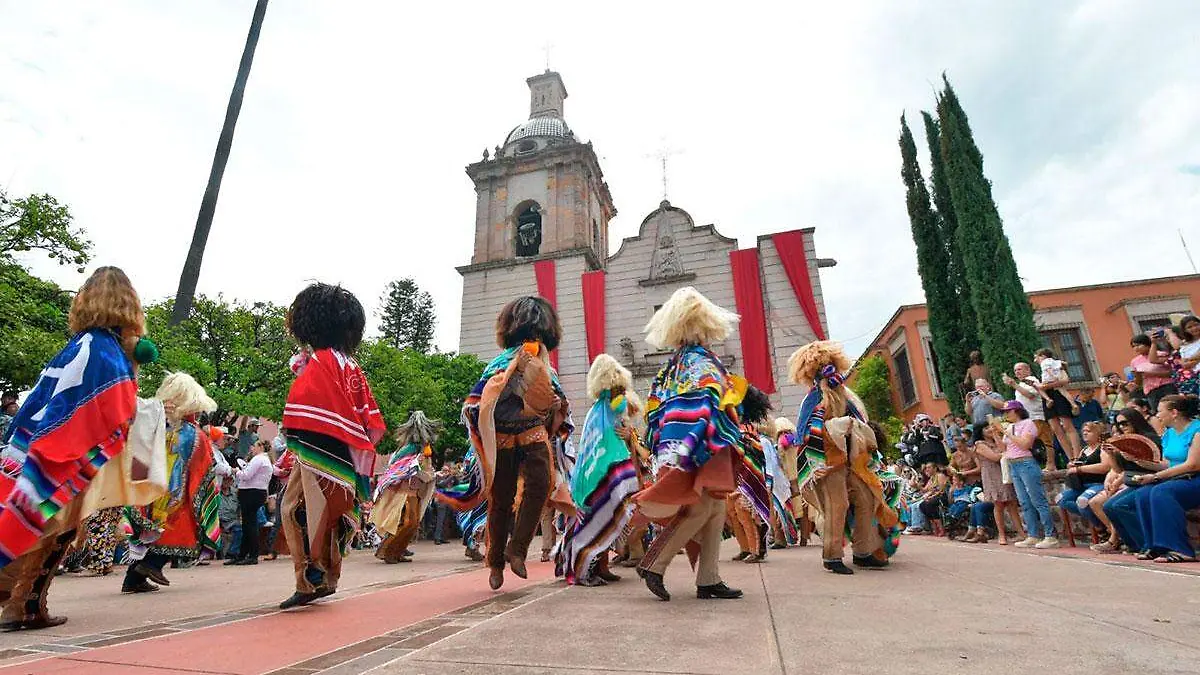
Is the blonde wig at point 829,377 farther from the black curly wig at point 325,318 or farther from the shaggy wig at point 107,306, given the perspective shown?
the shaggy wig at point 107,306

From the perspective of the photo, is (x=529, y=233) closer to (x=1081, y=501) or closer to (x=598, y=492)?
(x=1081, y=501)

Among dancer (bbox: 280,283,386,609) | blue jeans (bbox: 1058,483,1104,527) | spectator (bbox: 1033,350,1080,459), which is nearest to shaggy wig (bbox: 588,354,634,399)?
dancer (bbox: 280,283,386,609)

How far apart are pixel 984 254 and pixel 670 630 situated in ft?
59.3

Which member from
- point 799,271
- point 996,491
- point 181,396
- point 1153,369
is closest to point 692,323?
point 181,396

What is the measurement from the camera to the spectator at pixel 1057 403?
910cm

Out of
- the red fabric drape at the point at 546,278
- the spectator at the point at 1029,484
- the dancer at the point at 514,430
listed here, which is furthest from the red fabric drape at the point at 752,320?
the dancer at the point at 514,430

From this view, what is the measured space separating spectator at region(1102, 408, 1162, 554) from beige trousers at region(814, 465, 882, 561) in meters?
2.69

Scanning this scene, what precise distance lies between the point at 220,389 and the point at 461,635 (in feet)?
51.8

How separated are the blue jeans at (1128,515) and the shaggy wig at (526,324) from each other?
215 inches

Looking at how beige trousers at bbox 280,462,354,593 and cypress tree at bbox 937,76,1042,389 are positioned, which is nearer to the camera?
beige trousers at bbox 280,462,354,593

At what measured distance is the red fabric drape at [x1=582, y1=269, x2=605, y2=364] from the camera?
24.6m

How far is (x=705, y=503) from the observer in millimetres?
3473

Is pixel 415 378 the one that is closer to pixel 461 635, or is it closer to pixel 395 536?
pixel 395 536

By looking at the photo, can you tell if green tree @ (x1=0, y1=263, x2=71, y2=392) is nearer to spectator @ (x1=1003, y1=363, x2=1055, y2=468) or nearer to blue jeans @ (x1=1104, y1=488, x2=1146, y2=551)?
blue jeans @ (x1=1104, y1=488, x2=1146, y2=551)
